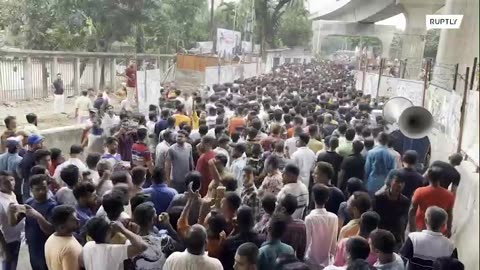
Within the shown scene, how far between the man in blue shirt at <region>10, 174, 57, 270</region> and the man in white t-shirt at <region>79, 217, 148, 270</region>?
0.78 metres

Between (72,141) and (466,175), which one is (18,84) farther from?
(466,175)

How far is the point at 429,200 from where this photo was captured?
205 inches

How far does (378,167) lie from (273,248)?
10.2 feet

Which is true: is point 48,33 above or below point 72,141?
above

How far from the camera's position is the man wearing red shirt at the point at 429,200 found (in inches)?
205

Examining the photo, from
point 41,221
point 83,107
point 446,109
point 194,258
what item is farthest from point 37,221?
point 83,107

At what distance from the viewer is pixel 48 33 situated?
71.8ft

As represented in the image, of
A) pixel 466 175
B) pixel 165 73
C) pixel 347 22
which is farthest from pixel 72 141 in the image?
pixel 347 22

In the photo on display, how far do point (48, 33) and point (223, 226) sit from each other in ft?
65.5

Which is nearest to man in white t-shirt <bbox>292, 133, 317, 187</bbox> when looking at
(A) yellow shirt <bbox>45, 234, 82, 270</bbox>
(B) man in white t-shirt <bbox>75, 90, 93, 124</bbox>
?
(A) yellow shirt <bbox>45, 234, 82, 270</bbox>

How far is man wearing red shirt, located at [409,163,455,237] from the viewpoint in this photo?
5211 millimetres

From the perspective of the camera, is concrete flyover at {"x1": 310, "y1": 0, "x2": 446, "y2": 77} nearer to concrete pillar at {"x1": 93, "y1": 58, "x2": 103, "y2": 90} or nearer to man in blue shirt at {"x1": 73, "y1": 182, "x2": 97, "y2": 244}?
concrete pillar at {"x1": 93, "y1": 58, "x2": 103, "y2": 90}

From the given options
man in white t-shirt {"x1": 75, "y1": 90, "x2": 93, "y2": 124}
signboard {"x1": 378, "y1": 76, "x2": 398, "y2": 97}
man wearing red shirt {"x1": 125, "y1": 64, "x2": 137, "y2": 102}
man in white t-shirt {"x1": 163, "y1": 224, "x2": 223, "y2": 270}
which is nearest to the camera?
man in white t-shirt {"x1": 163, "y1": 224, "x2": 223, "y2": 270}

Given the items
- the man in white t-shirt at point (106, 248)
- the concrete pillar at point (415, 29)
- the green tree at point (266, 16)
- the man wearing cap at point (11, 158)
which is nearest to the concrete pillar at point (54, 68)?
the man wearing cap at point (11, 158)
